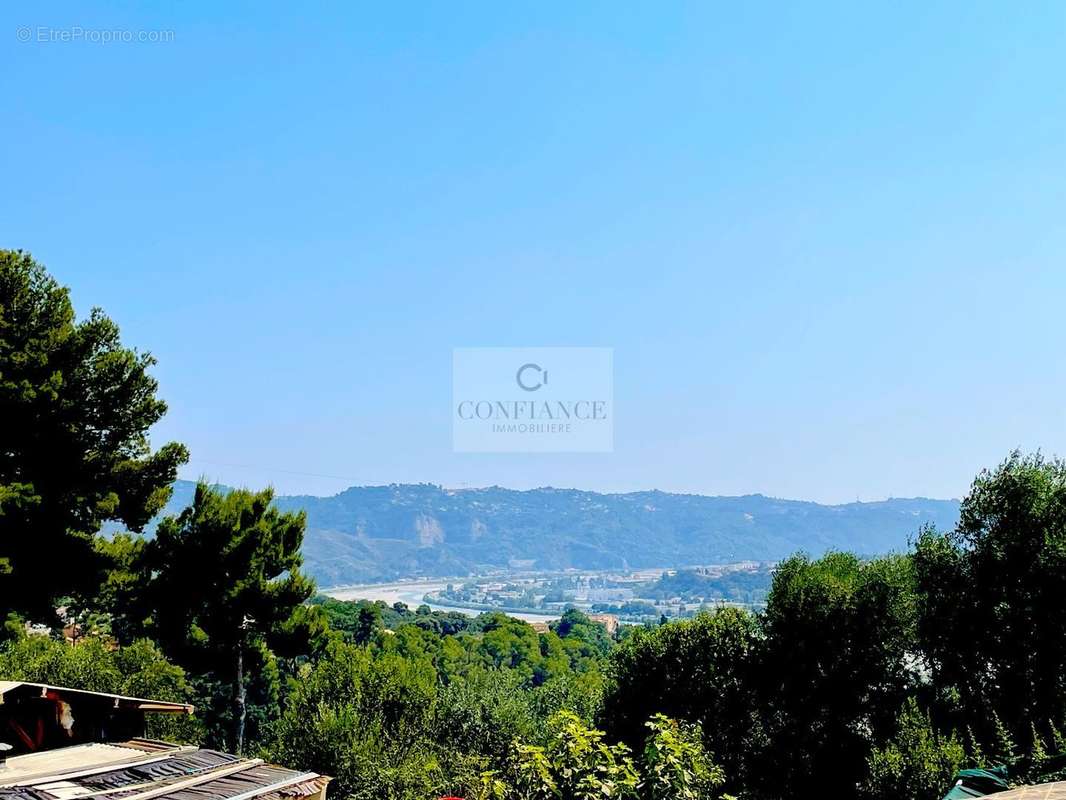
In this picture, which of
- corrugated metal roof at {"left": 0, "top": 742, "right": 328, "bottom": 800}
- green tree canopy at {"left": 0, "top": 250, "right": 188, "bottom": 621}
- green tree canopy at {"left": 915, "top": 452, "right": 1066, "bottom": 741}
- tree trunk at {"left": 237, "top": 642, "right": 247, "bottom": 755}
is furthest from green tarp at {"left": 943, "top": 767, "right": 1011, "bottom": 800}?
tree trunk at {"left": 237, "top": 642, "right": 247, "bottom": 755}

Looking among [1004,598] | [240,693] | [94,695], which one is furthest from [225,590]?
[1004,598]

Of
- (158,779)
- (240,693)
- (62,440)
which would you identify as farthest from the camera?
(240,693)

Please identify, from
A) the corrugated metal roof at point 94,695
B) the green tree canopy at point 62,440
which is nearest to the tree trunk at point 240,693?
the green tree canopy at point 62,440

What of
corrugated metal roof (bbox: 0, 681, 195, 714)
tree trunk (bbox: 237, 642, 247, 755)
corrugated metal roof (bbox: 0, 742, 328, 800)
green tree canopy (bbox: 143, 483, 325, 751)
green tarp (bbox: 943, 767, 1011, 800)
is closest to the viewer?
corrugated metal roof (bbox: 0, 742, 328, 800)

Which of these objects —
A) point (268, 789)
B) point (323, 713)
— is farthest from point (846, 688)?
point (268, 789)

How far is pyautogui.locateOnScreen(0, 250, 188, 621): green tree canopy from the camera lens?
578 inches

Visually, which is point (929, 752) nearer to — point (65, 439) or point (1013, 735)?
point (1013, 735)

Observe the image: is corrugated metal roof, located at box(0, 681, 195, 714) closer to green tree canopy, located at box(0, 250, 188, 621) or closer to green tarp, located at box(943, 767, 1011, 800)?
green tree canopy, located at box(0, 250, 188, 621)

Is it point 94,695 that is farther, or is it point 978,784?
point 978,784

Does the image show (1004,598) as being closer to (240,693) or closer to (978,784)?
(978,784)

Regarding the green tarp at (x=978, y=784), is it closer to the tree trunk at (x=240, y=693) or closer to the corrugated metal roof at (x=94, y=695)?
the corrugated metal roof at (x=94, y=695)

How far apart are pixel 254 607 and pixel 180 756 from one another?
12.5m

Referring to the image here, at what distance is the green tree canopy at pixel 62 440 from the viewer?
14688mm

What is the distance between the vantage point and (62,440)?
15.2 meters
